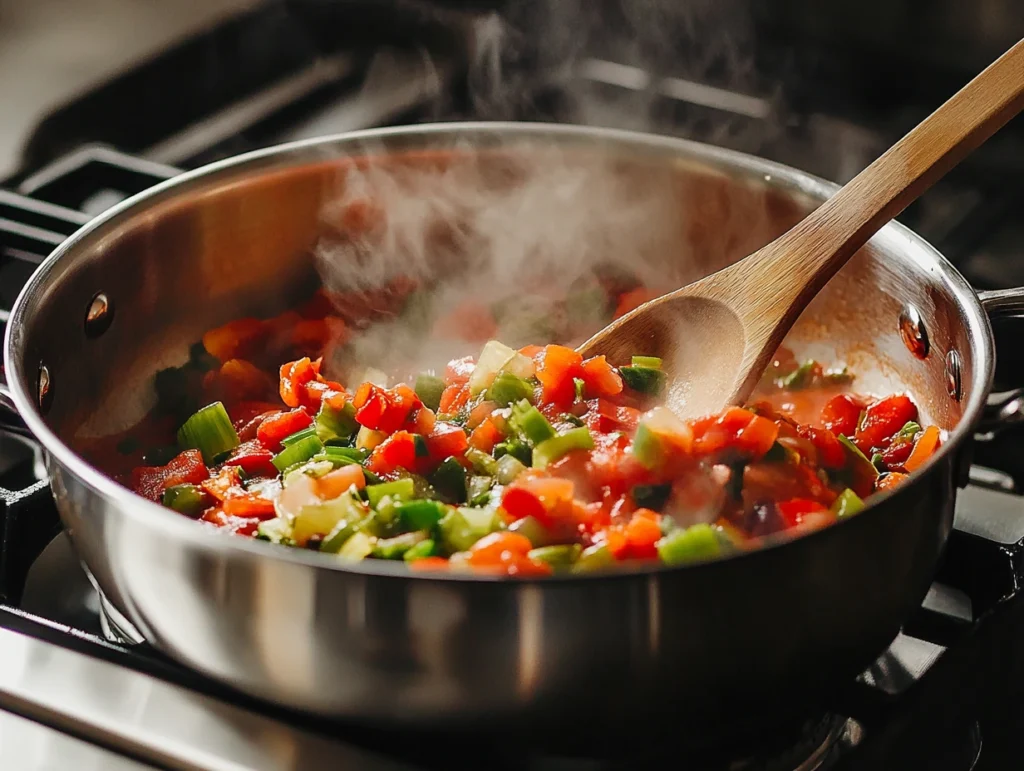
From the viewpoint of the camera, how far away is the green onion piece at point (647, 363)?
4.31ft

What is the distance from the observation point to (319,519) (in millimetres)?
1046

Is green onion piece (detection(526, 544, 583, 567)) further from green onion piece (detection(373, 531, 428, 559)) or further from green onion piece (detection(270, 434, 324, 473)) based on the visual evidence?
green onion piece (detection(270, 434, 324, 473))

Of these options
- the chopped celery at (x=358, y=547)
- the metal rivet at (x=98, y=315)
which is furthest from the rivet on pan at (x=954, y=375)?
the metal rivet at (x=98, y=315)

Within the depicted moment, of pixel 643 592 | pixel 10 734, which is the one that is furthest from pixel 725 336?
pixel 10 734

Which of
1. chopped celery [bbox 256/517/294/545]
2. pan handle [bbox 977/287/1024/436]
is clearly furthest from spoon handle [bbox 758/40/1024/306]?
chopped celery [bbox 256/517/294/545]

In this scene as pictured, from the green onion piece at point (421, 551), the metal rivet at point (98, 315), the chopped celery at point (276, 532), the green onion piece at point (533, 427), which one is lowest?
the chopped celery at point (276, 532)

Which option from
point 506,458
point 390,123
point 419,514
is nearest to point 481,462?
point 506,458

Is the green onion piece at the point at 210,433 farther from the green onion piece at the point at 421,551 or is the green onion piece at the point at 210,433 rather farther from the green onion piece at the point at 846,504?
the green onion piece at the point at 846,504

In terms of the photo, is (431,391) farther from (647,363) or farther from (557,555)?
(557,555)

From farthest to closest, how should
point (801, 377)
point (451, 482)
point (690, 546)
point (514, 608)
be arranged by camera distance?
point (801, 377) → point (451, 482) → point (690, 546) → point (514, 608)

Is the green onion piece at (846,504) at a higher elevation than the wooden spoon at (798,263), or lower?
lower

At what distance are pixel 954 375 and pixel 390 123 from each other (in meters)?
1.04

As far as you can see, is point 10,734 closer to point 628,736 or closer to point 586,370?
point 628,736

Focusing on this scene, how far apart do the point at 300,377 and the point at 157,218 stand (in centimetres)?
24
